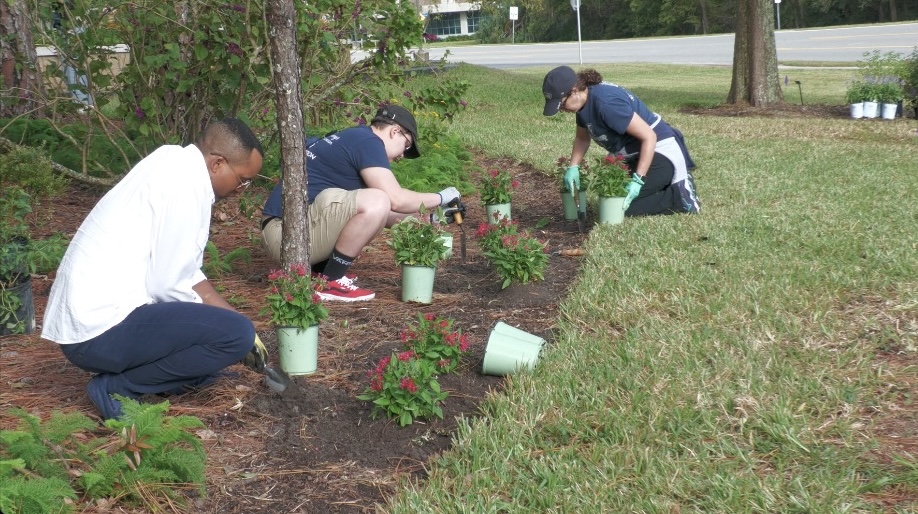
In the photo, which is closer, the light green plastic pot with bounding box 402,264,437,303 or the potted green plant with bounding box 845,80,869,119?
the light green plastic pot with bounding box 402,264,437,303

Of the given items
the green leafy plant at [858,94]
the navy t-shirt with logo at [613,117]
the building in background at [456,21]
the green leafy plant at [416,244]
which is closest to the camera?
the green leafy plant at [416,244]

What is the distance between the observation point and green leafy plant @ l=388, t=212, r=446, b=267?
15.5 feet

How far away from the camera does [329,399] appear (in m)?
3.55

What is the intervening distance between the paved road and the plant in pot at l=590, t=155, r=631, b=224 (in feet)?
66.2

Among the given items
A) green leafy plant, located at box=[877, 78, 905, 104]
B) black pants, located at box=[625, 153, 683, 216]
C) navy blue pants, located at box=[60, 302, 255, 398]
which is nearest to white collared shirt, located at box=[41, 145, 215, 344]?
navy blue pants, located at box=[60, 302, 255, 398]

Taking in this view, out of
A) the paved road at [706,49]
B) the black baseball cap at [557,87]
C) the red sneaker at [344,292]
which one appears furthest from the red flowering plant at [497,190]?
the paved road at [706,49]

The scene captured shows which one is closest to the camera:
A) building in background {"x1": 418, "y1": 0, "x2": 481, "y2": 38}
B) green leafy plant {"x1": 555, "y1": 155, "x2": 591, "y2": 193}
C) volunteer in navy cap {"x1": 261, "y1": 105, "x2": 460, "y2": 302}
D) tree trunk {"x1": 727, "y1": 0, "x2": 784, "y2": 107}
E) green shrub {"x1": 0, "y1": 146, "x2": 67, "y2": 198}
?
volunteer in navy cap {"x1": 261, "y1": 105, "x2": 460, "y2": 302}

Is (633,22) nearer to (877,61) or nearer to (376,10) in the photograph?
(877,61)

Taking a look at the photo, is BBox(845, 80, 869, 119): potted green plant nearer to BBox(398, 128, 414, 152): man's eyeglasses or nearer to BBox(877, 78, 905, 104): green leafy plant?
BBox(877, 78, 905, 104): green leafy plant

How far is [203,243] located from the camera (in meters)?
3.31

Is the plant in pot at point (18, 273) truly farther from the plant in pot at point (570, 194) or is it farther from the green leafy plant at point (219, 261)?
the plant in pot at point (570, 194)

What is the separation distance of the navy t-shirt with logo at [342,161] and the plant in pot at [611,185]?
1694 millimetres

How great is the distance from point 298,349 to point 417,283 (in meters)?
1.14

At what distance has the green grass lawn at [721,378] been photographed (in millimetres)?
2758
